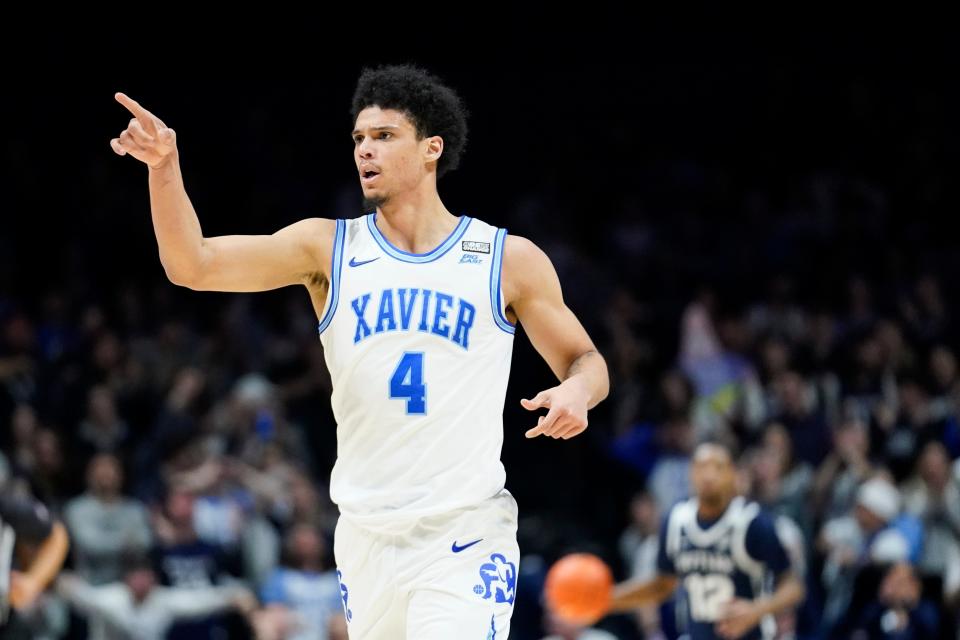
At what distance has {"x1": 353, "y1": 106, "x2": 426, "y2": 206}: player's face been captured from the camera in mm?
5781

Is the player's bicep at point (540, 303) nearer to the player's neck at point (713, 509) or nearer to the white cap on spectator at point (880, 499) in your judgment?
the player's neck at point (713, 509)

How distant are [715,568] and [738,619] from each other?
525 millimetres

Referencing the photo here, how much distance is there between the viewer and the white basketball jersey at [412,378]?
556cm

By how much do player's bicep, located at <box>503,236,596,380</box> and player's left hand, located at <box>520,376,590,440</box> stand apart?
532 mm

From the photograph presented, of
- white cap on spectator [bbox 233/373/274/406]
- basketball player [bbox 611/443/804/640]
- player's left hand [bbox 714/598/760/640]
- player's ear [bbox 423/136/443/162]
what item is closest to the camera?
player's ear [bbox 423/136/443/162]

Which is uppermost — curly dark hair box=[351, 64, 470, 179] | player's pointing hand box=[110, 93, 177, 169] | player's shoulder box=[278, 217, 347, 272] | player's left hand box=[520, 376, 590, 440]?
curly dark hair box=[351, 64, 470, 179]

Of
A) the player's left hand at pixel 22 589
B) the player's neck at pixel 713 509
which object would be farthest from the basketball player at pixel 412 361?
the player's neck at pixel 713 509

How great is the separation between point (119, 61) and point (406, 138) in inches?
621

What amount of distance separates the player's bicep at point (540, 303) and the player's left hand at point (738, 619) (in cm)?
400

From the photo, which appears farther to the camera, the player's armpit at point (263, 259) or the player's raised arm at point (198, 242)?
the player's armpit at point (263, 259)

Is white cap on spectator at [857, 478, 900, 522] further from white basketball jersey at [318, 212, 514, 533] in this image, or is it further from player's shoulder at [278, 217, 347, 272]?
player's shoulder at [278, 217, 347, 272]

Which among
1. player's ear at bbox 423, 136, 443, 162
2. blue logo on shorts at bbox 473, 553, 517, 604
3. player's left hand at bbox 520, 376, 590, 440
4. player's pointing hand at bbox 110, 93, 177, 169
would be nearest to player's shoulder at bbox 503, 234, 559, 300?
player's ear at bbox 423, 136, 443, 162

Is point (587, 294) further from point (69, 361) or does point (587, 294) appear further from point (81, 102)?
point (81, 102)

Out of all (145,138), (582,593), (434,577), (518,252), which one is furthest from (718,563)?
(145,138)
